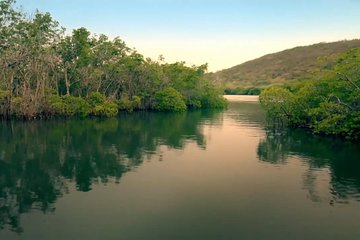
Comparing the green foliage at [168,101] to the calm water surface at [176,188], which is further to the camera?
the green foliage at [168,101]

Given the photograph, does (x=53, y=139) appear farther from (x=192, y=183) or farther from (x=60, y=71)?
(x=60, y=71)

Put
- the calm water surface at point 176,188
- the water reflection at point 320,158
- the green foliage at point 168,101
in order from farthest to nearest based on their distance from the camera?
Answer: the green foliage at point 168,101
the water reflection at point 320,158
the calm water surface at point 176,188

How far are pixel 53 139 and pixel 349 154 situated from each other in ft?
104

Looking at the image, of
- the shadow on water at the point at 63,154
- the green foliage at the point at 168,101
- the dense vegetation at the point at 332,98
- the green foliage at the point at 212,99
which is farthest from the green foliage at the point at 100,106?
→ the green foliage at the point at 212,99

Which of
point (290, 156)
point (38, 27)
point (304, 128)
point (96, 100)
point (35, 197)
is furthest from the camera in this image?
point (96, 100)

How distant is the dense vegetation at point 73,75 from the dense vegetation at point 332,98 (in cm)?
3601

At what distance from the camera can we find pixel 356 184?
1048 inches

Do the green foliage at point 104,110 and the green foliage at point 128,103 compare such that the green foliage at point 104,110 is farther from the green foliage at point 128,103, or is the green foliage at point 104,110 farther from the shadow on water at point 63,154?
the shadow on water at point 63,154

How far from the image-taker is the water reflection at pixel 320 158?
25.3 m

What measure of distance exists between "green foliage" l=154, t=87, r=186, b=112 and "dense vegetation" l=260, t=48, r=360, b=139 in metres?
39.8

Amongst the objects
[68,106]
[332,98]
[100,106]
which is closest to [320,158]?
[332,98]

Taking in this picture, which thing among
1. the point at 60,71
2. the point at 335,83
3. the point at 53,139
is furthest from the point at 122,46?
the point at 335,83

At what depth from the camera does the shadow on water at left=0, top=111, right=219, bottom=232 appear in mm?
23312

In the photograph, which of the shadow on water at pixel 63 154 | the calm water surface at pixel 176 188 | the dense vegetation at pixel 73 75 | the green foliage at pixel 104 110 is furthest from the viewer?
the green foliage at pixel 104 110
